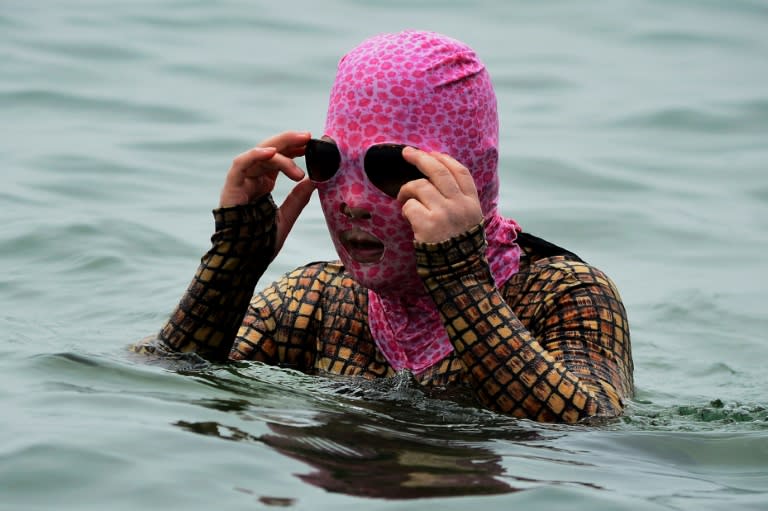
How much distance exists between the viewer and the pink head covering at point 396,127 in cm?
380

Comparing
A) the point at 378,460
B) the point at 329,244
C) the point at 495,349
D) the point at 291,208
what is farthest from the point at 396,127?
the point at 329,244

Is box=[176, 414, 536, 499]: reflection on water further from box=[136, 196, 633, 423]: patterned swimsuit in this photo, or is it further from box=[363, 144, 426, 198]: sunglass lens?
box=[363, 144, 426, 198]: sunglass lens

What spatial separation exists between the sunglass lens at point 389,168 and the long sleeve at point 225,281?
454 mm

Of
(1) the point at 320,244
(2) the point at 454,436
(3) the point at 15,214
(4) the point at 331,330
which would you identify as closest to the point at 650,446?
(2) the point at 454,436

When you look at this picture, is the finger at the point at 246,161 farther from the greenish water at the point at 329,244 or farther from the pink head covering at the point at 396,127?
the greenish water at the point at 329,244

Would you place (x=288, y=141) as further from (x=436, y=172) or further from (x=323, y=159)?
(x=436, y=172)

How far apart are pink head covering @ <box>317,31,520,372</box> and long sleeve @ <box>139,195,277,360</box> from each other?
0.85ft

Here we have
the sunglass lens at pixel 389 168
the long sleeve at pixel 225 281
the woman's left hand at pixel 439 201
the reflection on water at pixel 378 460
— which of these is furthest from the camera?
the long sleeve at pixel 225 281

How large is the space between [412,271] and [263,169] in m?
0.53

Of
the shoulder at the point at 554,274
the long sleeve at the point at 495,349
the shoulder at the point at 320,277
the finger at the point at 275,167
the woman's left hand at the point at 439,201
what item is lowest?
the long sleeve at the point at 495,349

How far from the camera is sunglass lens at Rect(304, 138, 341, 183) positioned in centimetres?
383

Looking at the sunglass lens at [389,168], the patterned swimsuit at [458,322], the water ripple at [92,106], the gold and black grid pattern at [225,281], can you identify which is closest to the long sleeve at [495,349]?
the patterned swimsuit at [458,322]

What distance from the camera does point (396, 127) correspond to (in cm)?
380

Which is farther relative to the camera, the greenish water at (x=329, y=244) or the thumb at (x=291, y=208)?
the thumb at (x=291, y=208)
